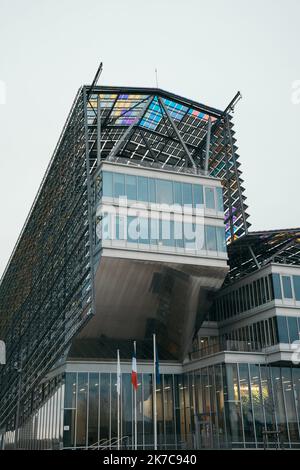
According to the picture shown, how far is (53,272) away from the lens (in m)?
63.8

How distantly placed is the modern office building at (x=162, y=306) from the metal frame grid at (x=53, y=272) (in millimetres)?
343

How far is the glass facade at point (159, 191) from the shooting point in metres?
48.0

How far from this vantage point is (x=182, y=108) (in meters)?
58.1

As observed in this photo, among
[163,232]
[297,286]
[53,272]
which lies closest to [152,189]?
[163,232]

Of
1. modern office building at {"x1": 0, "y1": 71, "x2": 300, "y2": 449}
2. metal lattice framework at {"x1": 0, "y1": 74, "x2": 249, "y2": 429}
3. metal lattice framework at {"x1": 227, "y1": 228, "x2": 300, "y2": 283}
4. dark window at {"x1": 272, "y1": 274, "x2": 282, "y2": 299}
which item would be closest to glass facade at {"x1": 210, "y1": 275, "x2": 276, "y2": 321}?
modern office building at {"x1": 0, "y1": 71, "x2": 300, "y2": 449}

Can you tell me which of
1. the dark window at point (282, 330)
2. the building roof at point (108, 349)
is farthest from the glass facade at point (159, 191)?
the building roof at point (108, 349)

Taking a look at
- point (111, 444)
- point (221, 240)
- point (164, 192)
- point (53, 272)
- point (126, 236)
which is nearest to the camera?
point (126, 236)

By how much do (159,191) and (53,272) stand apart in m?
20.2

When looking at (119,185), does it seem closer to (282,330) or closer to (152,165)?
(152,165)

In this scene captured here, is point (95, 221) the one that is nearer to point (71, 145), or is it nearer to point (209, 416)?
point (71, 145)

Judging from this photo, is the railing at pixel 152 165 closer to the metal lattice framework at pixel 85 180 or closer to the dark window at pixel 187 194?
the metal lattice framework at pixel 85 180

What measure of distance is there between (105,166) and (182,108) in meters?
14.2

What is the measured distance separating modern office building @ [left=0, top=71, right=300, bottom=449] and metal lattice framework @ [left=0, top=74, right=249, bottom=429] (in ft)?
0.80
